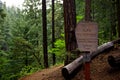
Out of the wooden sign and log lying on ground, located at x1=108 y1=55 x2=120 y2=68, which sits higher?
the wooden sign

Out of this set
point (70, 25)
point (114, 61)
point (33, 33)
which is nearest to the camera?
point (114, 61)

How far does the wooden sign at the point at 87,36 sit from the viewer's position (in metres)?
4.93

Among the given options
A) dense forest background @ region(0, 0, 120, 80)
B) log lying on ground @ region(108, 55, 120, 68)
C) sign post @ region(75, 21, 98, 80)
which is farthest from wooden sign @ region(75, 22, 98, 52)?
dense forest background @ region(0, 0, 120, 80)

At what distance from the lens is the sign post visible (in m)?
4.93

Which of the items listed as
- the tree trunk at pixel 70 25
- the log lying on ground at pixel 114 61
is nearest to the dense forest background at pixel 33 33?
the tree trunk at pixel 70 25

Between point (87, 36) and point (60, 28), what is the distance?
23.8 metres

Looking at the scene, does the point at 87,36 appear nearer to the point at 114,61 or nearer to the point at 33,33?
the point at 114,61

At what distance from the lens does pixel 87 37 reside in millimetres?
4957

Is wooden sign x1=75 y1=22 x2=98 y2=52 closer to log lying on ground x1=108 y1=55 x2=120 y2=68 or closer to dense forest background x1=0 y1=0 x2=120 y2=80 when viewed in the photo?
log lying on ground x1=108 y1=55 x2=120 y2=68

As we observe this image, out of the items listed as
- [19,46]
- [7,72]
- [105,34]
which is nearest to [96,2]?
[105,34]

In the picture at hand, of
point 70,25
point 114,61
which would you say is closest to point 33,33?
point 70,25

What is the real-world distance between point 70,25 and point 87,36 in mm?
4483

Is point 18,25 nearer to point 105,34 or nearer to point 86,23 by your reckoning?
point 105,34

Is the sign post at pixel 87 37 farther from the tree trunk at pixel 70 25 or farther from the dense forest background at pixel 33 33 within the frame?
the dense forest background at pixel 33 33
